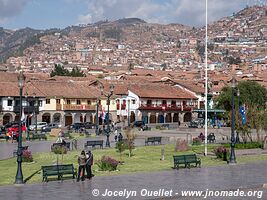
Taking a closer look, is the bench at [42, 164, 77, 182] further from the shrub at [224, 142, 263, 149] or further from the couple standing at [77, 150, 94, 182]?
the shrub at [224, 142, 263, 149]

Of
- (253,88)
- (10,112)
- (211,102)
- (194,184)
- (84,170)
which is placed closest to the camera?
(194,184)

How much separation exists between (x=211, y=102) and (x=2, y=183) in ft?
199

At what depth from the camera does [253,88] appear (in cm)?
7081

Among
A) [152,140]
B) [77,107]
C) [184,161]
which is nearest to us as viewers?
[184,161]

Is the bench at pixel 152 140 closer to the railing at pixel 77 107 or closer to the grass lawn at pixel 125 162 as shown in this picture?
the grass lawn at pixel 125 162

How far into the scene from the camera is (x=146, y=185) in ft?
58.6

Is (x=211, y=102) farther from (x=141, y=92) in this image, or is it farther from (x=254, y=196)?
(x=254, y=196)

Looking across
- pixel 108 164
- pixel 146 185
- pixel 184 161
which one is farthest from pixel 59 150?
pixel 146 185

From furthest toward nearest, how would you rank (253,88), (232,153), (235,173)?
(253,88) < (232,153) < (235,173)

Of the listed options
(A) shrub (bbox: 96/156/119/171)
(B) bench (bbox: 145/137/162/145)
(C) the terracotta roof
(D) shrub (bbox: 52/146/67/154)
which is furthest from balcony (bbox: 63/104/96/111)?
(A) shrub (bbox: 96/156/119/171)

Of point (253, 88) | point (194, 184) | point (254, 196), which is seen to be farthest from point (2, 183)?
point (253, 88)

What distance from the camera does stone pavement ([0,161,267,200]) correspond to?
1586 cm

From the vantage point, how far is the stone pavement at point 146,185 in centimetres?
1586

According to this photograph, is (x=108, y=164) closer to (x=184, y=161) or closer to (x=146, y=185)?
(x=184, y=161)
